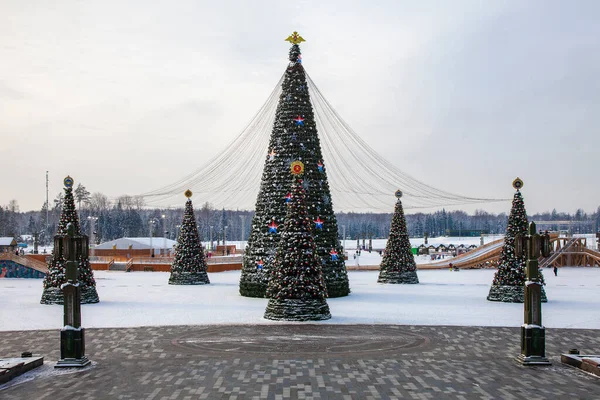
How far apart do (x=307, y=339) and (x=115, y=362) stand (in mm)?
4991

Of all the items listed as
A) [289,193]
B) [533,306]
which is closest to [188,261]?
[289,193]

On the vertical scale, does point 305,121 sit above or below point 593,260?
above

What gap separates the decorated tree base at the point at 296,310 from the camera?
17.9m

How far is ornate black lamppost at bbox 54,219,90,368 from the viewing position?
1157 centimetres

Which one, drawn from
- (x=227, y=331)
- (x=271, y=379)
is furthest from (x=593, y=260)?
(x=271, y=379)

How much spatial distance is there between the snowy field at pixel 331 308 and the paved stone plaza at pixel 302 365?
1664 millimetres

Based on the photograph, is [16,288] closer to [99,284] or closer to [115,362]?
[99,284]

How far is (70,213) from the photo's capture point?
22.4 metres


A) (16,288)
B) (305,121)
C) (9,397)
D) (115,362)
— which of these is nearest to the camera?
(9,397)

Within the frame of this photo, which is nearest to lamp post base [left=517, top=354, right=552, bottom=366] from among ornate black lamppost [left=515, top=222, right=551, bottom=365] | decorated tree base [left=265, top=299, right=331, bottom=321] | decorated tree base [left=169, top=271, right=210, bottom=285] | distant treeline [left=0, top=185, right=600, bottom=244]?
ornate black lamppost [left=515, top=222, right=551, bottom=365]

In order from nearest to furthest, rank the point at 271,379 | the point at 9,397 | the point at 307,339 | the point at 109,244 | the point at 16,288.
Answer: the point at 9,397 < the point at 271,379 < the point at 307,339 < the point at 16,288 < the point at 109,244

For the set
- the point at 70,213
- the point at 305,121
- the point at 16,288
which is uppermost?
the point at 305,121

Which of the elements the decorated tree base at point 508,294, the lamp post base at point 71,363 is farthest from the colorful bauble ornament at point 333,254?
the lamp post base at point 71,363

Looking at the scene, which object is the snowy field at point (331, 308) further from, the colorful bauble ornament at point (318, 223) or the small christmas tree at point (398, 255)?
the colorful bauble ornament at point (318, 223)
